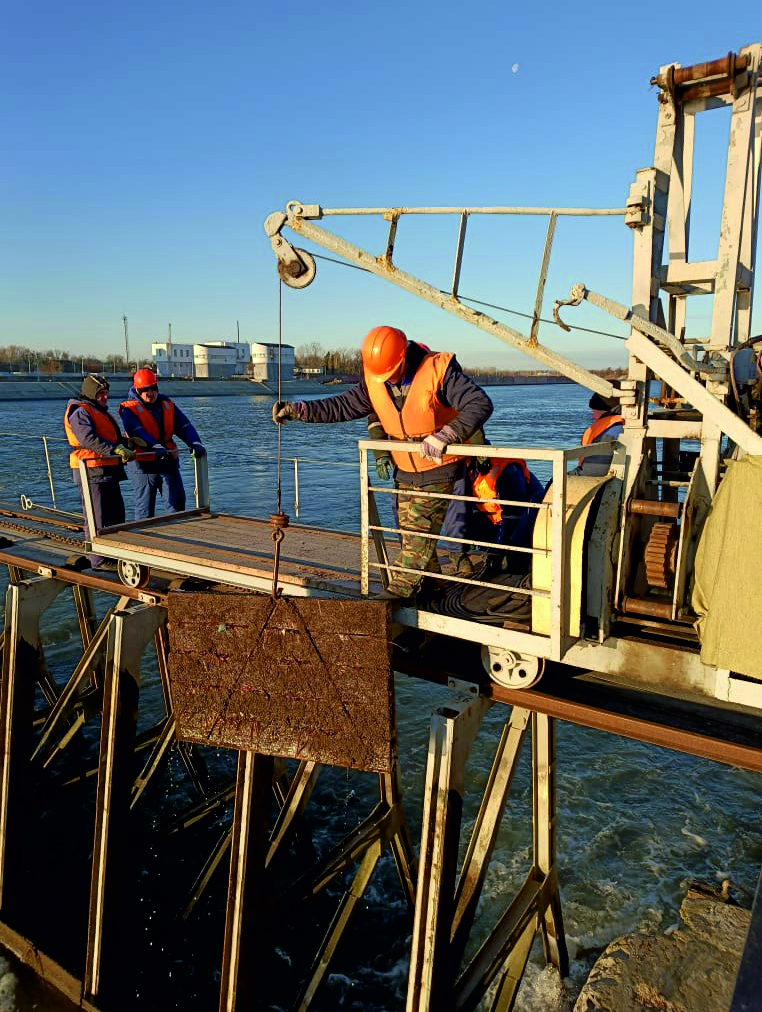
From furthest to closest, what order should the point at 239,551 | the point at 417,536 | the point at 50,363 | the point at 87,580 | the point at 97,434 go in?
the point at 50,363 → the point at 97,434 → the point at 87,580 → the point at 239,551 → the point at 417,536

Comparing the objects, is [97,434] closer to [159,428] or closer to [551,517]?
[159,428]

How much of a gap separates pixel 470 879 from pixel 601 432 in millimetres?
3545

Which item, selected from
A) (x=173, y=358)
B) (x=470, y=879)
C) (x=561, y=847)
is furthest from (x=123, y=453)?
(x=173, y=358)

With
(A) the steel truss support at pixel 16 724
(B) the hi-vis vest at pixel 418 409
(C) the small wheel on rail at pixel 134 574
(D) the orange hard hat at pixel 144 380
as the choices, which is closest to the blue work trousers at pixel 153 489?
(D) the orange hard hat at pixel 144 380

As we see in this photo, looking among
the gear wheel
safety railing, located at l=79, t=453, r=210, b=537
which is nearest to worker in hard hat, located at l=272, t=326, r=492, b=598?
the gear wheel

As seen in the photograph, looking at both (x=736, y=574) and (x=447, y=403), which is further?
(x=447, y=403)

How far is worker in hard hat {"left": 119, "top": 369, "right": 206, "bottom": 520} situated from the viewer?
793 centimetres

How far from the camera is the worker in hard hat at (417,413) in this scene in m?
4.62

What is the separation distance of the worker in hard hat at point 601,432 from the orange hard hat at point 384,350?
144cm

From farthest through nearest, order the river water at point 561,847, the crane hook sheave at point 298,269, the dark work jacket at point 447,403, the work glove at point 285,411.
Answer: the river water at point 561,847 → the crane hook sheave at point 298,269 → the work glove at point 285,411 → the dark work jacket at point 447,403

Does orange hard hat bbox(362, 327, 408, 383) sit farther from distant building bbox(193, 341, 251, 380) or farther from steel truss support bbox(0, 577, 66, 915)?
distant building bbox(193, 341, 251, 380)

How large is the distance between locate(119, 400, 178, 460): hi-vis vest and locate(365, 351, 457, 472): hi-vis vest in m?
3.92

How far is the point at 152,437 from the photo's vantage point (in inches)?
318

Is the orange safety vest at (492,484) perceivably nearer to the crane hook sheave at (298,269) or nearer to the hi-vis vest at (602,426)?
the hi-vis vest at (602,426)
